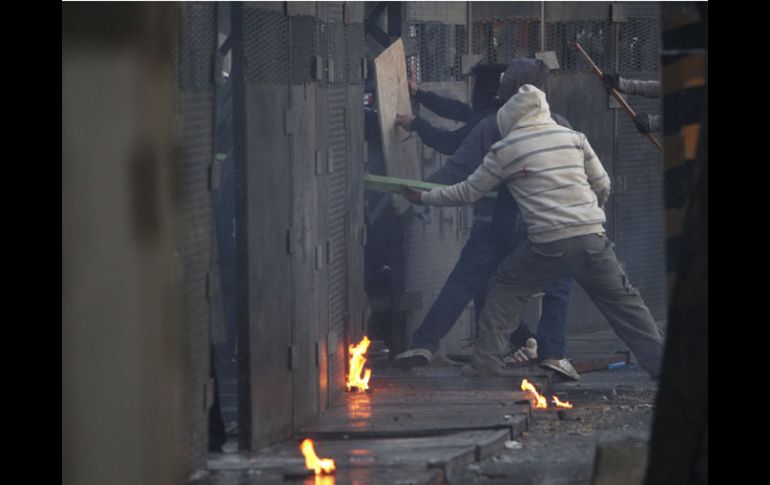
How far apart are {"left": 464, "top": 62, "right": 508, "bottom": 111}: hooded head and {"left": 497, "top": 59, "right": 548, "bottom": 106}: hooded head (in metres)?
0.46

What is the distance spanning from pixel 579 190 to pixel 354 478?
298 centimetres

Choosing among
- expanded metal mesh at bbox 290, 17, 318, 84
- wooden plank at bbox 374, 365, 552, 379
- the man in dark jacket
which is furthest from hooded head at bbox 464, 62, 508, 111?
expanded metal mesh at bbox 290, 17, 318, 84

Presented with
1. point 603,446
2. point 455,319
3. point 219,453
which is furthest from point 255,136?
point 455,319

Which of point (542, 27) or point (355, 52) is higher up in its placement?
point (542, 27)

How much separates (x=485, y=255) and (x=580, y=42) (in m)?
2.14

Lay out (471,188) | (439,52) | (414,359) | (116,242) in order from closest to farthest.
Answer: (116,242) → (471,188) → (414,359) → (439,52)

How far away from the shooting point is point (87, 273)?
6.93m

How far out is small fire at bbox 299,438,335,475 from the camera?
7.85 m

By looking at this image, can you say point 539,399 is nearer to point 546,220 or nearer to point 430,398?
point 430,398

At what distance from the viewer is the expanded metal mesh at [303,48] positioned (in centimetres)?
851

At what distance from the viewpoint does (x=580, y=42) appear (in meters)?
11.9

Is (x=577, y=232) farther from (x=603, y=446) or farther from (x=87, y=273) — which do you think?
(x=87, y=273)

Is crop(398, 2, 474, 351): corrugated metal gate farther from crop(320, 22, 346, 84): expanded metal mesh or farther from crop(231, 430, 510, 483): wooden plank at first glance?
crop(231, 430, 510, 483): wooden plank

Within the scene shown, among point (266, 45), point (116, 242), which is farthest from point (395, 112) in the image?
point (116, 242)
